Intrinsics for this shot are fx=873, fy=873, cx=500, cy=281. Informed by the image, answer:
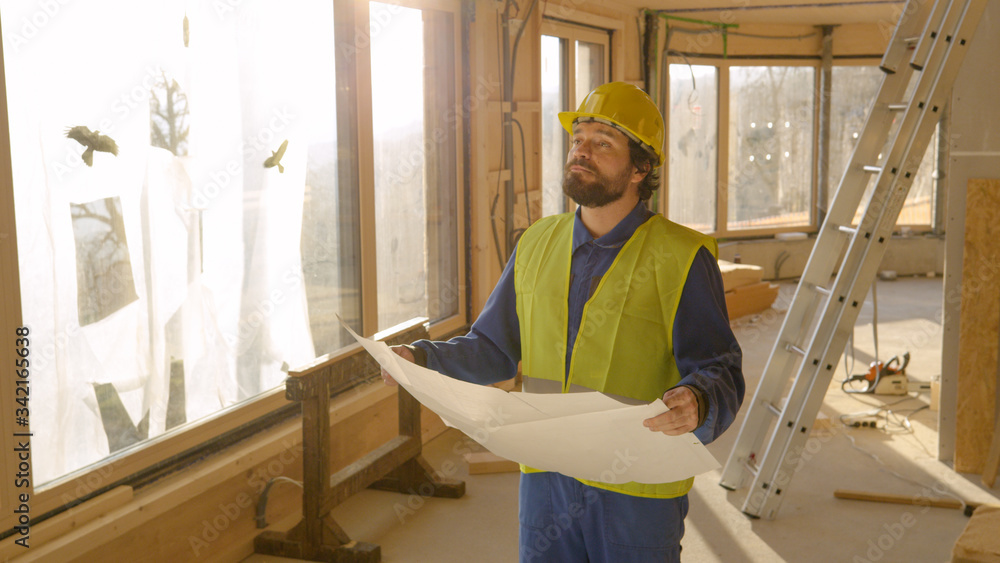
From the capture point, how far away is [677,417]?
172 cm

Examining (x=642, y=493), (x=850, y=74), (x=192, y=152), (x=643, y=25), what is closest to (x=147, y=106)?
(x=192, y=152)

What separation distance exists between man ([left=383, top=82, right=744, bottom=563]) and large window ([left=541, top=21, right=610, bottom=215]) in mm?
4387

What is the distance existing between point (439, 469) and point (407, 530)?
0.75 m

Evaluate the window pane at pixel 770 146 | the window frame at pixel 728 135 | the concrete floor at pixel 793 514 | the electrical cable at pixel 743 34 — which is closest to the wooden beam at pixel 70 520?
the concrete floor at pixel 793 514

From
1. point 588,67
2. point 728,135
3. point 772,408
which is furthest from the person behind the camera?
point 728,135

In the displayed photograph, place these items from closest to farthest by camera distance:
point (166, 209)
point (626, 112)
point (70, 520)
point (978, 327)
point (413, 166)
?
1. point (626, 112)
2. point (70, 520)
3. point (166, 209)
4. point (978, 327)
5. point (413, 166)

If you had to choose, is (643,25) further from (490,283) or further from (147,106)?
(147,106)

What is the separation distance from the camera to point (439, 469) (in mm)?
4695

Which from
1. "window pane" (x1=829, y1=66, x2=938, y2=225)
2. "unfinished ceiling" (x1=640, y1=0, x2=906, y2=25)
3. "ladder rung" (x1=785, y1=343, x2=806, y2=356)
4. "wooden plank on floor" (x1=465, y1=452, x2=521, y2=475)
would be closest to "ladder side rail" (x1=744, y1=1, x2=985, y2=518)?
"ladder rung" (x1=785, y1=343, x2=806, y2=356)

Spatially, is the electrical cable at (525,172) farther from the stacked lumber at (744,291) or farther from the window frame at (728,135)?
the window frame at (728,135)

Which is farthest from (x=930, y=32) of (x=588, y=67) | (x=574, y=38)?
(x=588, y=67)

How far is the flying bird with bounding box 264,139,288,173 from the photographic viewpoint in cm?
379

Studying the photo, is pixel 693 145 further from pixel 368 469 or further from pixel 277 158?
pixel 368 469

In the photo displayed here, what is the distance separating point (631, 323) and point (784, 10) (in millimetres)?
7243
